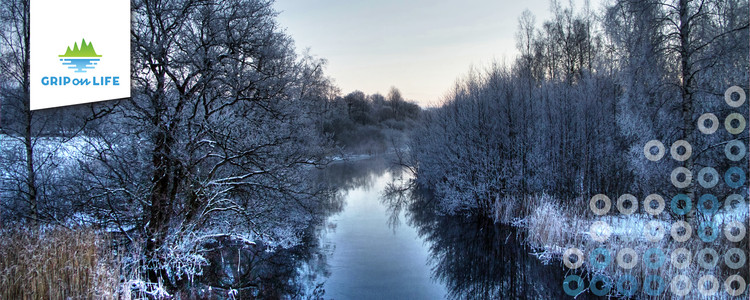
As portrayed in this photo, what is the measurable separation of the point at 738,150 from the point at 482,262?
4.93 meters

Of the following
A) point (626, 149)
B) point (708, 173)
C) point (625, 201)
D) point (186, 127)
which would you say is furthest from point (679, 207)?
point (186, 127)

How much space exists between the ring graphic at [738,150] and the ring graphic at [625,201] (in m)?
2.46

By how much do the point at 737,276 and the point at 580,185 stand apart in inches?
229

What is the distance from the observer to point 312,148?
29.7 ft

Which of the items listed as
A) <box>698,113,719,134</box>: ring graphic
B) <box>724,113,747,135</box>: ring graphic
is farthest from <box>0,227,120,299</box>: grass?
<box>698,113,719,134</box>: ring graphic

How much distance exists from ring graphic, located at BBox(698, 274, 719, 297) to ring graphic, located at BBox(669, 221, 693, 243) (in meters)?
1.51

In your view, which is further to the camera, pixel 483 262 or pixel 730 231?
pixel 483 262

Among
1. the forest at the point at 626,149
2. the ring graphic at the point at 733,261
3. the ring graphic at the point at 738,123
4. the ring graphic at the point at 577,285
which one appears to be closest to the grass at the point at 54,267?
the ring graphic at the point at 577,285

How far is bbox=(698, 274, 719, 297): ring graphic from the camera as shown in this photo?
15.1ft

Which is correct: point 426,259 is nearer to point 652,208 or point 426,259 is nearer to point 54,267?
point 652,208

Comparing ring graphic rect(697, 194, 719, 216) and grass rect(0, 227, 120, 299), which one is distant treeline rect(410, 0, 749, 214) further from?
grass rect(0, 227, 120, 299)

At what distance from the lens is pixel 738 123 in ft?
22.2

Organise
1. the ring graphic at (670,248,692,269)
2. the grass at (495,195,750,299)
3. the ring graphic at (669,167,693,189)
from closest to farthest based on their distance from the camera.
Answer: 1. the grass at (495,195,750,299)
2. the ring graphic at (670,248,692,269)
3. the ring graphic at (669,167,693,189)

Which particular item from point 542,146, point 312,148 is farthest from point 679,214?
point 312,148
